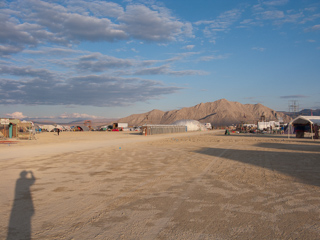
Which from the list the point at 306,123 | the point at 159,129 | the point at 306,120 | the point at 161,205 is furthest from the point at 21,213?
the point at 159,129

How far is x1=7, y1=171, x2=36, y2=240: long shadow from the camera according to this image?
4770 millimetres

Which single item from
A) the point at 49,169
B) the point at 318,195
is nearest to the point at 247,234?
the point at 318,195

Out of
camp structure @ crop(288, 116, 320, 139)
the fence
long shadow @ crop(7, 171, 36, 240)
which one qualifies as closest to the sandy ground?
long shadow @ crop(7, 171, 36, 240)

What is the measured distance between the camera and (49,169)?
12.3m

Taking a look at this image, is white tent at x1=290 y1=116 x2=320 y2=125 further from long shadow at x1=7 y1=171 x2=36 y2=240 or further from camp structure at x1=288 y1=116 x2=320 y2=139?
long shadow at x1=7 y1=171 x2=36 y2=240

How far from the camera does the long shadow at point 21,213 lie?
477 cm

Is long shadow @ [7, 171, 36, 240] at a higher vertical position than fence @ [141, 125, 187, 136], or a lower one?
lower

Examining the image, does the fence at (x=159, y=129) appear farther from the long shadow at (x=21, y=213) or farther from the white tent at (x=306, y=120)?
the long shadow at (x=21, y=213)

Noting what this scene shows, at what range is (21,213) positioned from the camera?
5926 mm

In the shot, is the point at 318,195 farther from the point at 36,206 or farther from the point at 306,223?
the point at 36,206

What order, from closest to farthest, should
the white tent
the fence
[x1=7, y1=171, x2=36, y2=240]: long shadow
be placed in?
[x1=7, y1=171, x2=36, y2=240]: long shadow
the white tent
the fence

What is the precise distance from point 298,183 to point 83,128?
10269 centimetres

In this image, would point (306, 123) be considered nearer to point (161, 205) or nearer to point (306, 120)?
point (306, 120)

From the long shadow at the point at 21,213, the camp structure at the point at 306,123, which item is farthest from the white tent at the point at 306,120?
the long shadow at the point at 21,213
